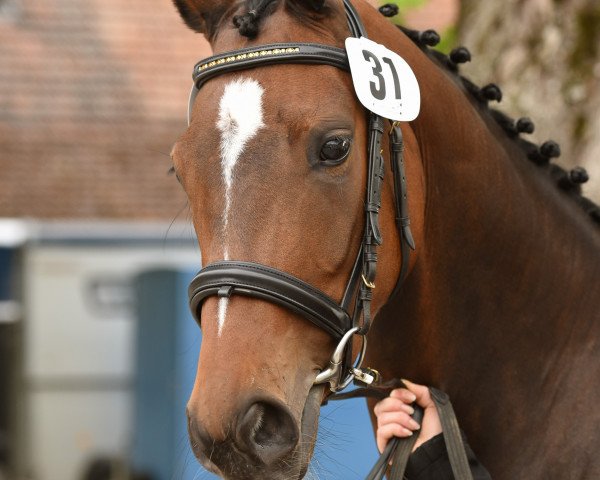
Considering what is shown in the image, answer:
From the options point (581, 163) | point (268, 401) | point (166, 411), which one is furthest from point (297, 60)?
point (166, 411)

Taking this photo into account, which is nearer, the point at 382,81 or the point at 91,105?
the point at 382,81

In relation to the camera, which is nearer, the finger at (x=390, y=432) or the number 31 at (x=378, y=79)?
the number 31 at (x=378, y=79)

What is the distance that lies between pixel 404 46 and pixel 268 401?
121 cm

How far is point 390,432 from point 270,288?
801 mm

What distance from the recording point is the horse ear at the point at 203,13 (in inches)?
111

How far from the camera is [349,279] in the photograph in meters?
2.55

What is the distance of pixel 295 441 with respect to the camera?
2.34 metres

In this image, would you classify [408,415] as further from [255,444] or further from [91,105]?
[91,105]

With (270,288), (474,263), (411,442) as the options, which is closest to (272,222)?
(270,288)

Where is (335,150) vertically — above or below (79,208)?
above

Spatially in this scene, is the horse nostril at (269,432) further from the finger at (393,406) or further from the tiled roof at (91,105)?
the tiled roof at (91,105)

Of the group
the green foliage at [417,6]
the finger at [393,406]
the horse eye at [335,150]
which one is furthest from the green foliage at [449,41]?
the horse eye at [335,150]

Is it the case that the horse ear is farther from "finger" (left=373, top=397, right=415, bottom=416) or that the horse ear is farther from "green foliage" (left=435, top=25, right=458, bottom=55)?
"green foliage" (left=435, top=25, right=458, bottom=55)

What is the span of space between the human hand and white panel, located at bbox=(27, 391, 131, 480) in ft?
20.5
